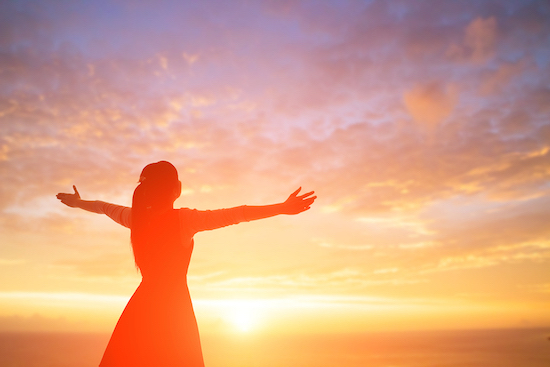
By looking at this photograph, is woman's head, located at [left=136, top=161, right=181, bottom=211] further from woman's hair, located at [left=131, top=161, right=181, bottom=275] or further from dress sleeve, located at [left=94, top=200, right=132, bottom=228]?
dress sleeve, located at [left=94, top=200, right=132, bottom=228]

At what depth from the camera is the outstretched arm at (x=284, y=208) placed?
3.76 meters

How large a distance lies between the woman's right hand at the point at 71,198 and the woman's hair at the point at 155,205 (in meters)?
2.11

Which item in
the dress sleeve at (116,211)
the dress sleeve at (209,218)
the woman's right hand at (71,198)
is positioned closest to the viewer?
the dress sleeve at (209,218)

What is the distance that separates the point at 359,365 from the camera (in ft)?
519

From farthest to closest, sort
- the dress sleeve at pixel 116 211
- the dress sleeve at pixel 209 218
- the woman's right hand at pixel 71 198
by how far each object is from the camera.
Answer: the woman's right hand at pixel 71 198
the dress sleeve at pixel 116 211
the dress sleeve at pixel 209 218

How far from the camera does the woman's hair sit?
4035 mm

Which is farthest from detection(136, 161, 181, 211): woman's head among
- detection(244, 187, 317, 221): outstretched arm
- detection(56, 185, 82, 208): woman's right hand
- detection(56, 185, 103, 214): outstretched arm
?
detection(56, 185, 82, 208): woman's right hand

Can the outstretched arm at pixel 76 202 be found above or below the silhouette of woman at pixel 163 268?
above

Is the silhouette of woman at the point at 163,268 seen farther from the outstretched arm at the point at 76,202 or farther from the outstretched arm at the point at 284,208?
the outstretched arm at the point at 76,202

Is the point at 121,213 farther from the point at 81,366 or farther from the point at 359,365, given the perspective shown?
the point at 359,365

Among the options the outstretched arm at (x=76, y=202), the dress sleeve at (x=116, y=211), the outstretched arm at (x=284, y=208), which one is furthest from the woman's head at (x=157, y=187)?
the outstretched arm at (x=76, y=202)

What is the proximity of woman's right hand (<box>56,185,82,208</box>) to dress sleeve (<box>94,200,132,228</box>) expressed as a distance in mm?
611

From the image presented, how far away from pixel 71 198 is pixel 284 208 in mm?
3915

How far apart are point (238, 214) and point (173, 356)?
176 cm
